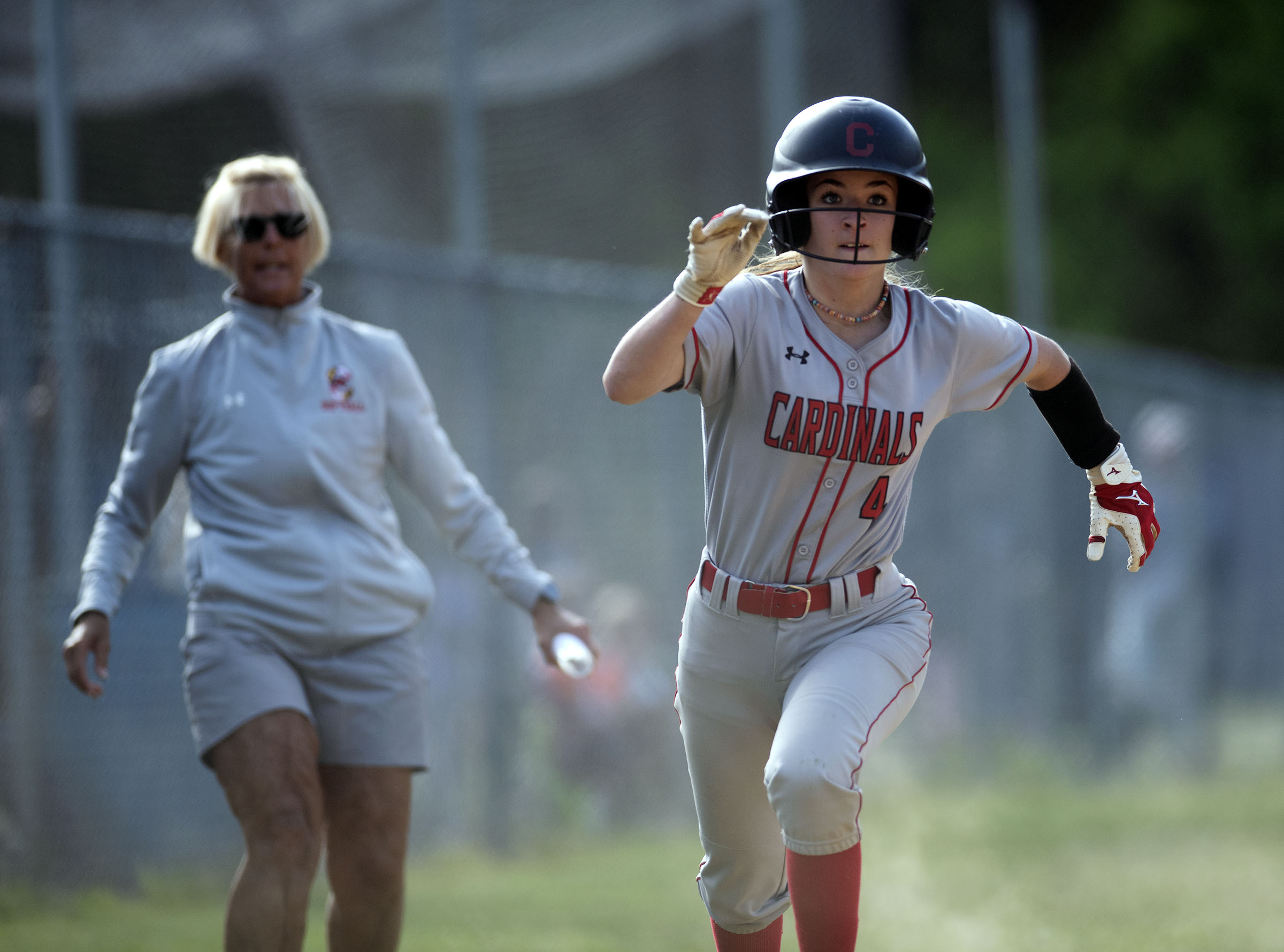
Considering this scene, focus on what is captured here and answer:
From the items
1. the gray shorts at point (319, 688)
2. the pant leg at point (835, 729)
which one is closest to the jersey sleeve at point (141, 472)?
the gray shorts at point (319, 688)

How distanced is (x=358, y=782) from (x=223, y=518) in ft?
2.53

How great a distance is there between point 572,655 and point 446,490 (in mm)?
621

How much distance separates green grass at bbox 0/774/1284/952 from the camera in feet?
20.2

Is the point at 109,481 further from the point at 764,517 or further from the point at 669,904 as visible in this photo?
the point at 764,517

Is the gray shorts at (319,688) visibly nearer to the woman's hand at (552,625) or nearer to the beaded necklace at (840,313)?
the woman's hand at (552,625)

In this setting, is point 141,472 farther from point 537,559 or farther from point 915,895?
point 915,895

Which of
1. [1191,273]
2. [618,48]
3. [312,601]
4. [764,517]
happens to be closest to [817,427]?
[764,517]

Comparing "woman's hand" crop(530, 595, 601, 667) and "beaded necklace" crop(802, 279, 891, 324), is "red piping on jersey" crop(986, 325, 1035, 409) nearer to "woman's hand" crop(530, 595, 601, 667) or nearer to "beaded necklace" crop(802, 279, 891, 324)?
"beaded necklace" crop(802, 279, 891, 324)

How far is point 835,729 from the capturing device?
361 centimetres

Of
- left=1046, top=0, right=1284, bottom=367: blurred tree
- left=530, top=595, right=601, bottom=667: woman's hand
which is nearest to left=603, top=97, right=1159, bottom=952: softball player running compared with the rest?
left=530, top=595, right=601, bottom=667: woman's hand

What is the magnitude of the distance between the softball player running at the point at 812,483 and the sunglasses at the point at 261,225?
4.28 feet

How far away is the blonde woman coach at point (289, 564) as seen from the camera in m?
4.20

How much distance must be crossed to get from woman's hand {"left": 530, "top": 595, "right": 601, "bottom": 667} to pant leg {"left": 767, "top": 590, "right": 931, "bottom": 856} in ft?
2.85

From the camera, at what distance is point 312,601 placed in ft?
14.1
